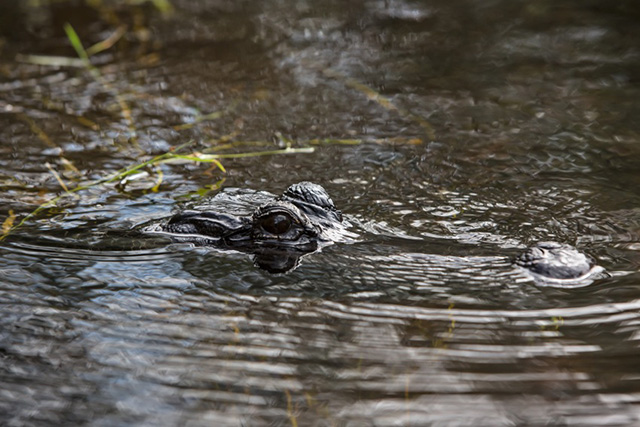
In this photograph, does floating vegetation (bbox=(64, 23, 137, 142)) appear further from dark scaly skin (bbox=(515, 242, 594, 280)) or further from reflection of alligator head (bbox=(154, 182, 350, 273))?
dark scaly skin (bbox=(515, 242, 594, 280))

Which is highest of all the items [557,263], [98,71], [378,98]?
[98,71]

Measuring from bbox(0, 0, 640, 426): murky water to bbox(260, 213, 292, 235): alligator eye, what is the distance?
189 mm

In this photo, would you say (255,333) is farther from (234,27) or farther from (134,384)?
(234,27)

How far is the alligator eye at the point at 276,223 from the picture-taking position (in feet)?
12.3

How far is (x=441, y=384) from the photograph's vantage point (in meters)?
2.77

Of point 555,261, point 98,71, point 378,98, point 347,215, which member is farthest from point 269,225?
point 98,71

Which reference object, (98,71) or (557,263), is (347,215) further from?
(98,71)

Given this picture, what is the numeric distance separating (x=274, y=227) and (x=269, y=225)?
0.09ft

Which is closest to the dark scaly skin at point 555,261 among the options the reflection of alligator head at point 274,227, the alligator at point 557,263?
the alligator at point 557,263

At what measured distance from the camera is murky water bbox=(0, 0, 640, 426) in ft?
9.07

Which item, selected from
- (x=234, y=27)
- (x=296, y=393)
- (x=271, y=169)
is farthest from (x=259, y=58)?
(x=296, y=393)

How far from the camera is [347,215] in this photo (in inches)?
159

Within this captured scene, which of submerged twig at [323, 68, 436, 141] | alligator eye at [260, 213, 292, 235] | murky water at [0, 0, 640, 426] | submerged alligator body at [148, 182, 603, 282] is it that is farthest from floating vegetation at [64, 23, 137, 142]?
alligator eye at [260, 213, 292, 235]

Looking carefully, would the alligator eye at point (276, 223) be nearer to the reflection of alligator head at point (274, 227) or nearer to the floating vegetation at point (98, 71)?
the reflection of alligator head at point (274, 227)
